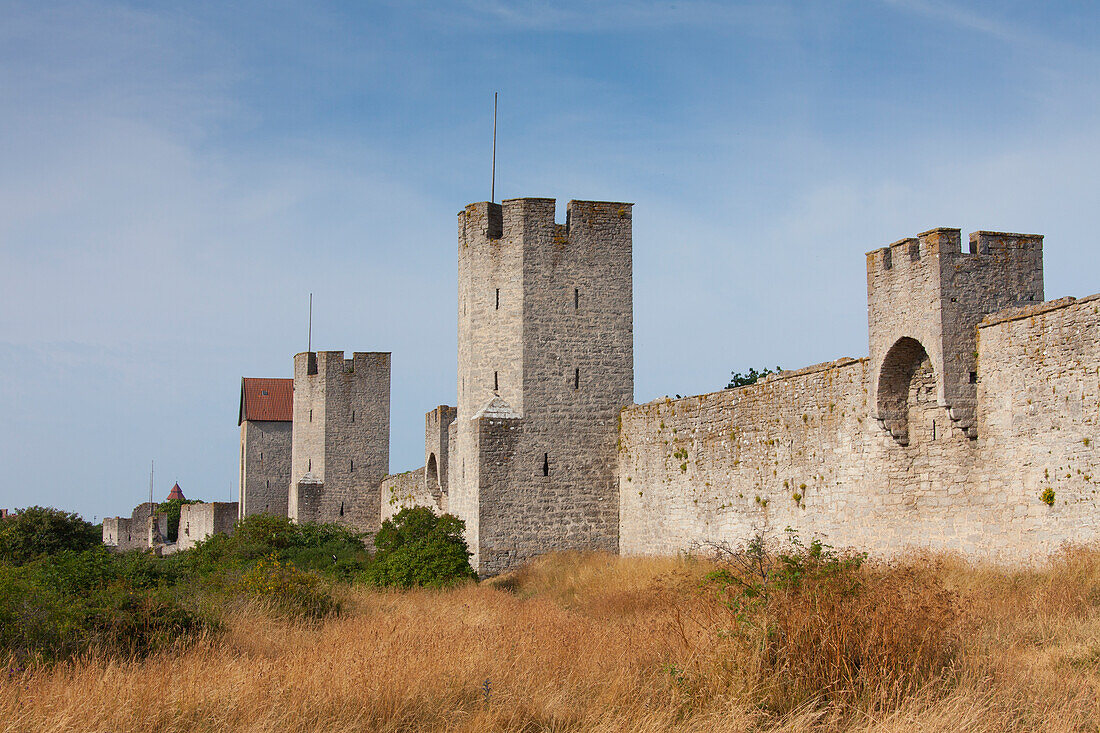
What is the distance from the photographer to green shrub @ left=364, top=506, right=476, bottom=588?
1870 centimetres

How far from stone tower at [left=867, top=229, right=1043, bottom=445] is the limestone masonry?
25 millimetres

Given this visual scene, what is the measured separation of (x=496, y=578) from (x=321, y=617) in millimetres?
7278

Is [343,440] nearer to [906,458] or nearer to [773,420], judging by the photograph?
[773,420]

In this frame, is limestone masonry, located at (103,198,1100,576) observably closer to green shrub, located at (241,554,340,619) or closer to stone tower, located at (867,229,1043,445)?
stone tower, located at (867,229,1043,445)

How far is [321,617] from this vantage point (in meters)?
12.8

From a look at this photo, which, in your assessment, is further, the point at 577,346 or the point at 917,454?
the point at 577,346

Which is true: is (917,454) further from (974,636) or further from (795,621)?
(795,621)

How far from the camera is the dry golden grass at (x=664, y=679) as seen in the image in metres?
6.82

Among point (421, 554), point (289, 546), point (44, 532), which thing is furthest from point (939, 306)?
point (44, 532)

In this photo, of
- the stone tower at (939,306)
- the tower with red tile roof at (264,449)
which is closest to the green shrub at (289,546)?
the tower with red tile roof at (264,449)

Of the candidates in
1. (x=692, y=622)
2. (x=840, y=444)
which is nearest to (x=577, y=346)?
(x=840, y=444)

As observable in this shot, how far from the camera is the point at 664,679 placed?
7.71m

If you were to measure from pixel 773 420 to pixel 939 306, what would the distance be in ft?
13.3

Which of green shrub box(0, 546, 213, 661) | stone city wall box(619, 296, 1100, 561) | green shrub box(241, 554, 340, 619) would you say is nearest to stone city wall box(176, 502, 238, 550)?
stone city wall box(619, 296, 1100, 561)
